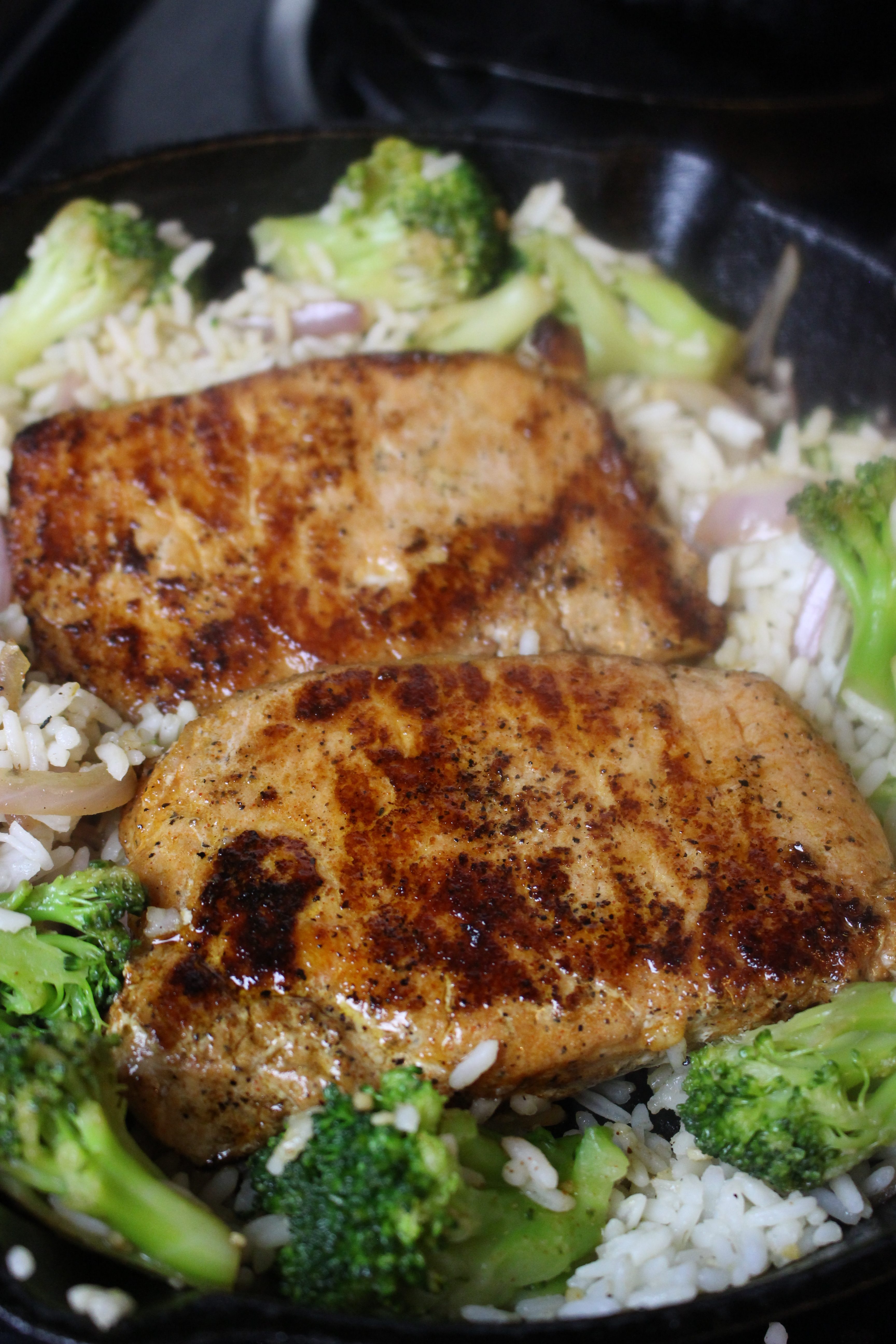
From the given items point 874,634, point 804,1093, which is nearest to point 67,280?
point 874,634

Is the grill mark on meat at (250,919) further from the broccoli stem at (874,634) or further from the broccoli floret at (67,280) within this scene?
the broccoli floret at (67,280)

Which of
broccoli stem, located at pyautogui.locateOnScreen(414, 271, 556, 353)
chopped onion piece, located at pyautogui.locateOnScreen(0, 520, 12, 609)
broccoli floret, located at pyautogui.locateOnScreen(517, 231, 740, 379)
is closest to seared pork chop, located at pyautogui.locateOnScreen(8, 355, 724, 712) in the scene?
chopped onion piece, located at pyautogui.locateOnScreen(0, 520, 12, 609)

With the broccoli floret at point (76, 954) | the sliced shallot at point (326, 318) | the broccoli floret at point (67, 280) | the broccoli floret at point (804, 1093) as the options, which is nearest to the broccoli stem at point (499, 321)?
the sliced shallot at point (326, 318)

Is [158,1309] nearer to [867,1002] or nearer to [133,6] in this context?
[867,1002]

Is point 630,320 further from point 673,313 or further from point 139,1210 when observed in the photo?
point 139,1210

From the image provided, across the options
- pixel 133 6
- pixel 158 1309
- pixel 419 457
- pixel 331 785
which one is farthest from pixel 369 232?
pixel 158 1309

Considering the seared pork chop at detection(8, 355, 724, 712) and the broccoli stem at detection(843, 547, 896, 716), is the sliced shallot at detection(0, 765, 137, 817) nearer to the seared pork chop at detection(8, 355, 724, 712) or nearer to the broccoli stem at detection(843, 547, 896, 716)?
the seared pork chop at detection(8, 355, 724, 712)
